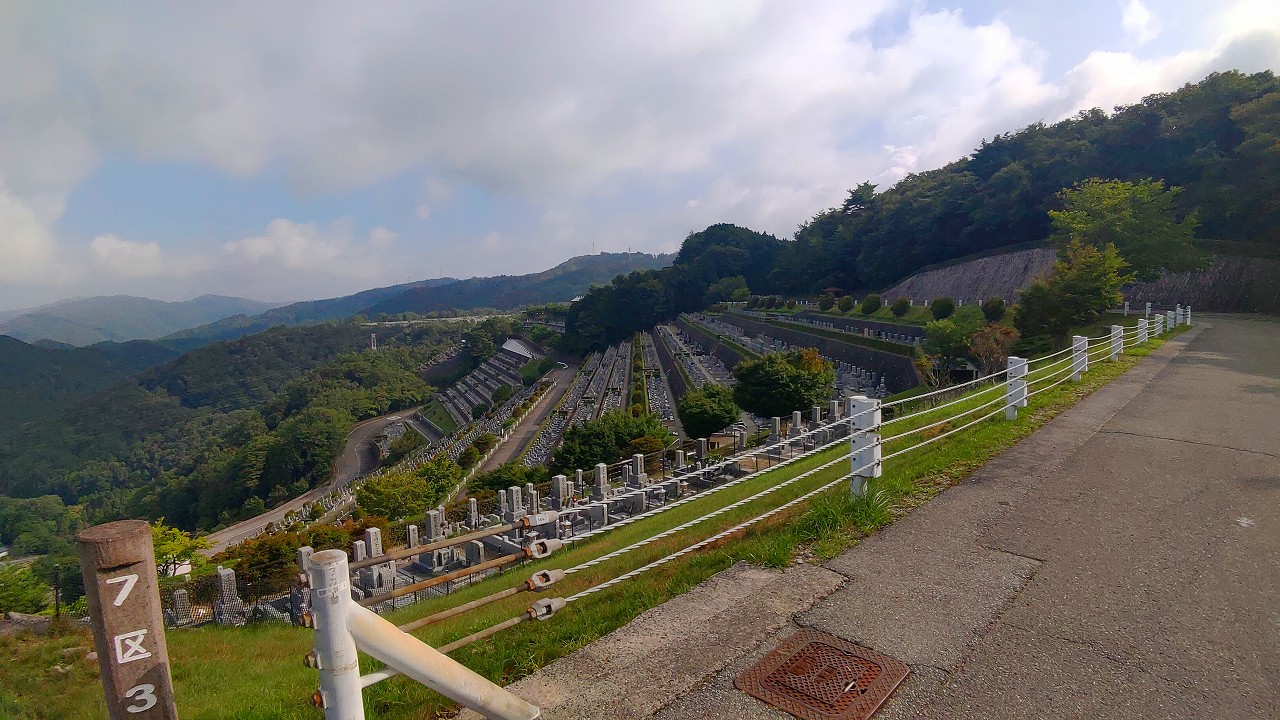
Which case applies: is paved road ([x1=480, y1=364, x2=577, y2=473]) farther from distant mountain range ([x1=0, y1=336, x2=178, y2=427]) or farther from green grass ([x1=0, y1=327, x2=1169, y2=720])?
distant mountain range ([x1=0, y1=336, x2=178, y2=427])

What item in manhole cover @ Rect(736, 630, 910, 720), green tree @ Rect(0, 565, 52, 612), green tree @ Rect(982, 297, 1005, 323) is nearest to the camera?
manhole cover @ Rect(736, 630, 910, 720)

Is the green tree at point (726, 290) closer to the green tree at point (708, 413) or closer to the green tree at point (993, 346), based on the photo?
the green tree at point (708, 413)

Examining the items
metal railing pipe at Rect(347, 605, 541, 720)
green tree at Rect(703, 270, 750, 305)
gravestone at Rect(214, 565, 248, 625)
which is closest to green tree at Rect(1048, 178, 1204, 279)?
metal railing pipe at Rect(347, 605, 541, 720)

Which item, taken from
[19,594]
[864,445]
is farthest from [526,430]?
[864,445]

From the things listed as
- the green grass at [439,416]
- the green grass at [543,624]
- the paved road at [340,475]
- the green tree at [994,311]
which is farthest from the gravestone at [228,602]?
the green grass at [439,416]

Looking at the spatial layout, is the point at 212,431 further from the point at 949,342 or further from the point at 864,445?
the point at 864,445

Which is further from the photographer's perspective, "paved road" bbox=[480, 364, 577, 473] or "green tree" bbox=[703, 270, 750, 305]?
"green tree" bbox=[703, 270, 750, 305]
